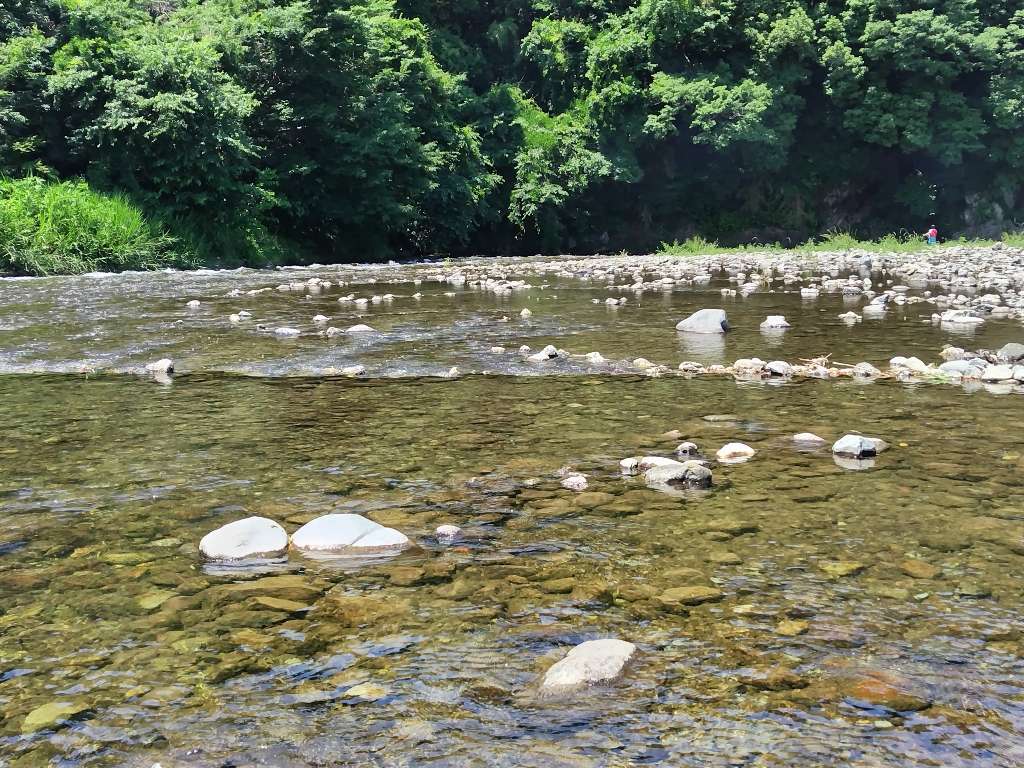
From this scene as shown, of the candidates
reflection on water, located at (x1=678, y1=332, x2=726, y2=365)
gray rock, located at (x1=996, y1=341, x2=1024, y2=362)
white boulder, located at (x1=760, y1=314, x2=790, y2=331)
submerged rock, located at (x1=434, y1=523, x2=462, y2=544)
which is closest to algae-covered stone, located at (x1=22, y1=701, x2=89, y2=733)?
submerged rock, located at (x1=434, y1=523, x2=462, y2=544)

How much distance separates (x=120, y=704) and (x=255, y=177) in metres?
21.6

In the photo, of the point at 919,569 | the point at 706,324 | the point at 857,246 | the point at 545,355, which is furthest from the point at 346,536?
the point at 857,246

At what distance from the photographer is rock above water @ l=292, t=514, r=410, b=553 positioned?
2898 millimetres

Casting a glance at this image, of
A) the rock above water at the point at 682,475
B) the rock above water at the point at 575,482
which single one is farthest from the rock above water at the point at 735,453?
the rock above water at the point at 575,482

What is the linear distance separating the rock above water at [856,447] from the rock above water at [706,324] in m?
4.18

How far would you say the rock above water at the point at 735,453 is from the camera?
3904 mm

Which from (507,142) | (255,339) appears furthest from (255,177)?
(255,339)

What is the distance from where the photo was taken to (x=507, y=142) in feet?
93.2

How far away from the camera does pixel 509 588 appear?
2639 millimetres

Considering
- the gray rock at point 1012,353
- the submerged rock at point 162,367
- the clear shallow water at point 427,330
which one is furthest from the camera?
the clear shallow water at point 427,330

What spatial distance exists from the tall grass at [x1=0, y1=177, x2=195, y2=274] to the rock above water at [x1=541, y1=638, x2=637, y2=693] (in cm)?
1661

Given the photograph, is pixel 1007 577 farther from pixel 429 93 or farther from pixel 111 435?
pixel 429 93

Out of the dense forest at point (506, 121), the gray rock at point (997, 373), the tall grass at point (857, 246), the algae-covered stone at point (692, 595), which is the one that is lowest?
the tall grass at point (857, 246)

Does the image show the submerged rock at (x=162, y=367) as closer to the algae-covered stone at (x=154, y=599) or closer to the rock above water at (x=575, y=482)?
the rock above water at (x=575, y=482)
